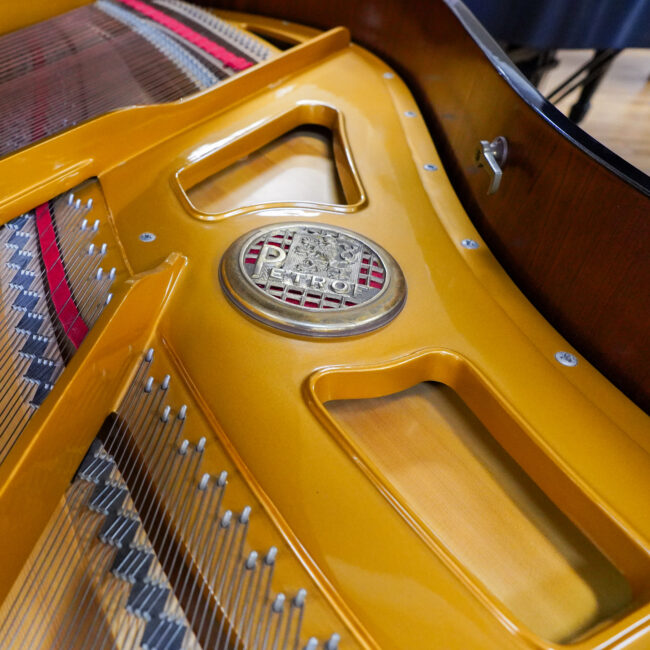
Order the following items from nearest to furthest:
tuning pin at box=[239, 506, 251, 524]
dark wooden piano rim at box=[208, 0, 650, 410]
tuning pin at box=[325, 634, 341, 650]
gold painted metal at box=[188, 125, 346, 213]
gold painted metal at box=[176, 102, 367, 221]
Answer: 1. tuning pin at box=[325, 634, 341, 650]
2. tuning pin at box=[239, 506, 251, 524]
3. dark wooden piano rim at box=[208, 0, 650, 410]
4. gold painted metal at box=[176, 102, 367, 221]
5. gold painted metal at box=[188, 125, 346, 213]

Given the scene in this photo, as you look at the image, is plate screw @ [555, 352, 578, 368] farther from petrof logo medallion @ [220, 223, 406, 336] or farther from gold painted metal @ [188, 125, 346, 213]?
gold painted metal @ [188, 125, 346, 213]

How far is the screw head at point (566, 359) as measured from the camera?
3.85ft

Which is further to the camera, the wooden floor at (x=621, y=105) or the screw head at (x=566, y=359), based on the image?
the wooden floor at (x=621, y=105)

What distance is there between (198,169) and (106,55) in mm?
632

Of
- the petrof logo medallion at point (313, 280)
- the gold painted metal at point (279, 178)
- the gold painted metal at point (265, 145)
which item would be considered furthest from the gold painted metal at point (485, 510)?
the gold painted metal at point (279, 178)

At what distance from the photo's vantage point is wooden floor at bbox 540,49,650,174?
420 cm

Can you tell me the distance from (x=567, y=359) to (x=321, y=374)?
1.52 feet

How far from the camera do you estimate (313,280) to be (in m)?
1.24

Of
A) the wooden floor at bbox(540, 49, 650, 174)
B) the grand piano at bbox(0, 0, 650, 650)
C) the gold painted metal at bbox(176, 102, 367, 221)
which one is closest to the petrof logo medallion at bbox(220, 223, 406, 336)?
the grand piano at bbox(0, 0, 650, 650)

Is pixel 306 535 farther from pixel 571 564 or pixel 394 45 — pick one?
pixel 394 45

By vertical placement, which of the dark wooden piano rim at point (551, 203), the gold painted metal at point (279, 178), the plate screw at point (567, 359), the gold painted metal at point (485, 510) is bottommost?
the gold painted metal at point (485, 510)

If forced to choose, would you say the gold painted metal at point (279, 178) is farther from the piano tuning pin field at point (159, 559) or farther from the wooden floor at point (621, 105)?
the wooden floor at point (621, 105)

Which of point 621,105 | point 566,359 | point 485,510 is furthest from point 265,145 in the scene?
point 621,105

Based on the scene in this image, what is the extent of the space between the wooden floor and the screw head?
3065 millimetres
